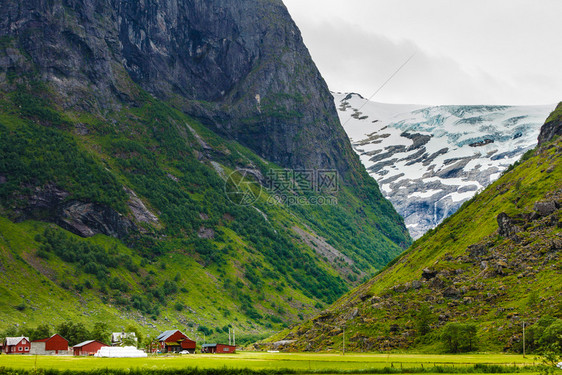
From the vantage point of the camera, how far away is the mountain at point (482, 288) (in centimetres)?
12438

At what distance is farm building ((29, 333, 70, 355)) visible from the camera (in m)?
149

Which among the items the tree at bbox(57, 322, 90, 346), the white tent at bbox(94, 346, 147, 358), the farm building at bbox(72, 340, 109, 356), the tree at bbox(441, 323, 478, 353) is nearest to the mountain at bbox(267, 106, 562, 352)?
the tree at bbox(441, 323, 478, 353)

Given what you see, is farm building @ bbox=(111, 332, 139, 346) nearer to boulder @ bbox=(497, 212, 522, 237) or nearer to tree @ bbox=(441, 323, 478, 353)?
tree @ bbox=(441, 323, 478, 353)

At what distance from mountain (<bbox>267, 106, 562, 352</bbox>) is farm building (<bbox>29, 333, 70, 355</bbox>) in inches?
2306

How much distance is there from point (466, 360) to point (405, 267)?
301 feet

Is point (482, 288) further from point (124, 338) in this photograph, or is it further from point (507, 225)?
point (124, 338)

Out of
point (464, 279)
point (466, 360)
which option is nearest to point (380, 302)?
point (464, 279)

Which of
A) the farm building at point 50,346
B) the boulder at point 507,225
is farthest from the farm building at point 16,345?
the boulder at point 507,225

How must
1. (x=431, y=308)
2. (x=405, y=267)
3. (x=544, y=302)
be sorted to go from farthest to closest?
(x=405, y=267) < (x=431, y=308) < (x=544, y=302)

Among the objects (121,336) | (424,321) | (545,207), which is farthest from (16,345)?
(545,207)

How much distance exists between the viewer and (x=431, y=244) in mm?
194125

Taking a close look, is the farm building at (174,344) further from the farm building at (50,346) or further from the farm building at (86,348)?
the farm building at (50,346)

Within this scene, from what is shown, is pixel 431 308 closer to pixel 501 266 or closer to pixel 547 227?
pixel 501 266

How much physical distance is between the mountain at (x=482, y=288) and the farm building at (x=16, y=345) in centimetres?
6715
